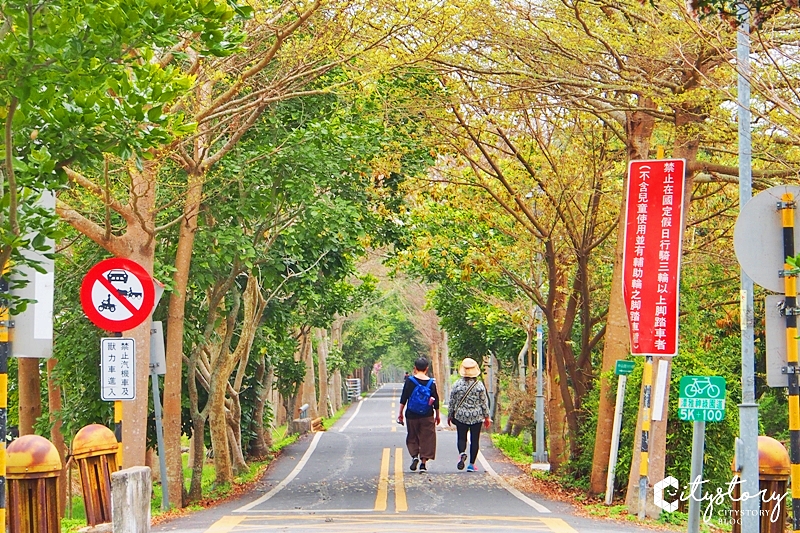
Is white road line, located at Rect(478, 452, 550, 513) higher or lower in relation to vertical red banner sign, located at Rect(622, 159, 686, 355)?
lower

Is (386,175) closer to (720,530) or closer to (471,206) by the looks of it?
(471,206)

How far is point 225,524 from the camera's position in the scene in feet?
39.0

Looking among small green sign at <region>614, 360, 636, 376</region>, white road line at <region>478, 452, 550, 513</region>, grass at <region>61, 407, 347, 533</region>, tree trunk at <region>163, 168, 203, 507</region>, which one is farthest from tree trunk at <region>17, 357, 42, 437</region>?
small green sign at <region>614, 360, 636, 376</region>

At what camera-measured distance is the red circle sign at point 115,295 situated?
973cm

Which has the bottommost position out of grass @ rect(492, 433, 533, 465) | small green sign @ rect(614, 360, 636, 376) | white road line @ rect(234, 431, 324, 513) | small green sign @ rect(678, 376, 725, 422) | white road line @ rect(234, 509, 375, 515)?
grass @ rect(492, 433, 533, 465)

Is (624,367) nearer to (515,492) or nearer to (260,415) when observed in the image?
(515,492)

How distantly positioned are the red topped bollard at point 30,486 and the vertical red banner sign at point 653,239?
7.45 metres

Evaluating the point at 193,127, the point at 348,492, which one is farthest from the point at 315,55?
the point at 193,127

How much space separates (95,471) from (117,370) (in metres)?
0.95

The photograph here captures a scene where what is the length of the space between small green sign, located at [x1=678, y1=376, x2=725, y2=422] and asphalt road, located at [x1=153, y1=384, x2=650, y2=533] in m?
3.13

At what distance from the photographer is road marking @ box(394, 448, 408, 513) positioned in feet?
45.7

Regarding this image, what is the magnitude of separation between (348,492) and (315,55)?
6766 millimetres

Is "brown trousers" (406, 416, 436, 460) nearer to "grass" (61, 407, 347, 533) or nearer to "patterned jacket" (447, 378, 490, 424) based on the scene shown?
"patterned jacket" (447, 378, 490, 424)

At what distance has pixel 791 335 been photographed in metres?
7.24
